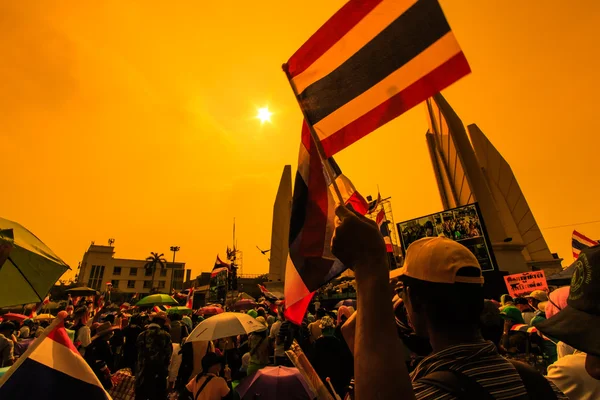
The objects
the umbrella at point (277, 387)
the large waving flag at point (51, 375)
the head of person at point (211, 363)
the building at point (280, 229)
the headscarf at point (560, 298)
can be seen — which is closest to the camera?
the large waving flag at point (51, 375)

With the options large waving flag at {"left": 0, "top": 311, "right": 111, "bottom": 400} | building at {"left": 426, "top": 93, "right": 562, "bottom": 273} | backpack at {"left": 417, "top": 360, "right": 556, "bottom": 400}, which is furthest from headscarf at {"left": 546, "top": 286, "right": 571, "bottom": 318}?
building at {"left": 426, "top": 93, "right": 562, "bottom": 273}

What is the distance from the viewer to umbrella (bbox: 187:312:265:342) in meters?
4.88

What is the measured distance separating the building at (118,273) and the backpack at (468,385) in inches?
2975

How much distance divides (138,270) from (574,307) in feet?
280

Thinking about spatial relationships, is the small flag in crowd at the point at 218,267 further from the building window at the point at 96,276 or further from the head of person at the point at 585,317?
the building window at the point at 96,276

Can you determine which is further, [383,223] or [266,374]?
[383,223]

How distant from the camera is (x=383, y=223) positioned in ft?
51.1

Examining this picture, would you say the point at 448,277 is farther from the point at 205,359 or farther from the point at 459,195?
the point at 459,195

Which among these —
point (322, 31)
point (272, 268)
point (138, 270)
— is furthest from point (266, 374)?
point (138, 270)

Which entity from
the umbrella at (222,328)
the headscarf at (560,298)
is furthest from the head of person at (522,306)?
the umbrella at (222,328)

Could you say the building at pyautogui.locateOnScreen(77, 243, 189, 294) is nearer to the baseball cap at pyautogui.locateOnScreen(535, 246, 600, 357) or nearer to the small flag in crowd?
the small flag in crowd

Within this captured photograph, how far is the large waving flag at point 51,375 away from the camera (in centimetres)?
142

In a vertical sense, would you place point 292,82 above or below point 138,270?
below

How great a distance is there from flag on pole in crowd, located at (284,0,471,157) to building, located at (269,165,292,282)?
40118 mm
